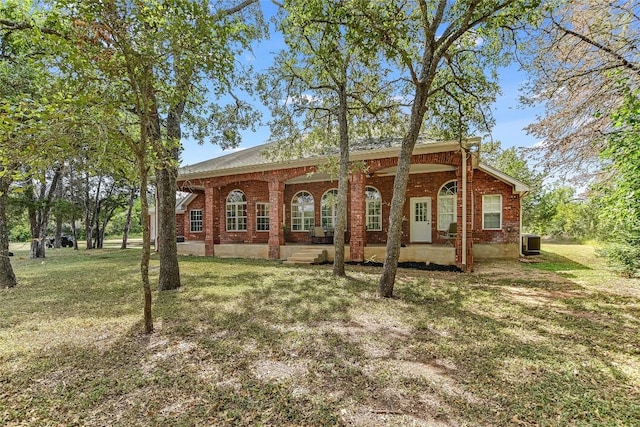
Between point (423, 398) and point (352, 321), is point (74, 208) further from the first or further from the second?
point (423, 398)

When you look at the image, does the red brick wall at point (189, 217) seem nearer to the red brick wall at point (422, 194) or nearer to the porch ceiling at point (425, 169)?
the red brick wall at point (422, 194)

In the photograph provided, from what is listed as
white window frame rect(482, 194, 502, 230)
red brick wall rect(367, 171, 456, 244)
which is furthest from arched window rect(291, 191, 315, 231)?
white window frame rect(482, 194, 502, 230)

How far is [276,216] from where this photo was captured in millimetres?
12938

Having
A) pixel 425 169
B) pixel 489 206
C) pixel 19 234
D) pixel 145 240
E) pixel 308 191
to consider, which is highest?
pixel 425 169

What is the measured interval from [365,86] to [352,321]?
23.2 ft

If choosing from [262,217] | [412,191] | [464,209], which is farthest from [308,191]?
[464,209]

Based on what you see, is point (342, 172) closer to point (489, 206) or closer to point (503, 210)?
point (489, 206)

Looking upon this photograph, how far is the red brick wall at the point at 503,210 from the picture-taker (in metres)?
12.7

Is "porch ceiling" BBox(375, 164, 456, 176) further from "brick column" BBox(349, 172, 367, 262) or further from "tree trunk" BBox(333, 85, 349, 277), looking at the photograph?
"tree trunk" BBox(333, 85, 349, 277)

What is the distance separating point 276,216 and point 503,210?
9.15 m

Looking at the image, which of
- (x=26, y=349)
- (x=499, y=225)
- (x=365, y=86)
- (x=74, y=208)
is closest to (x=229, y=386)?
(x=26, y=349)

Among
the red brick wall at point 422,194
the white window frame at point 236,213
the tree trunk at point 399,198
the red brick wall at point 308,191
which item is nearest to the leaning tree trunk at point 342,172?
the tree trunk at point 399,198

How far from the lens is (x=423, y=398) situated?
2949mm

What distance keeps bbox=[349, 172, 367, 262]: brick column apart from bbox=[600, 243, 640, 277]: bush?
23.6ft
